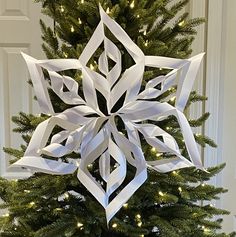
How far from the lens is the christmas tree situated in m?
1.05

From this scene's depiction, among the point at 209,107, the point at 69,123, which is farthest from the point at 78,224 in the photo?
the point at 209,107

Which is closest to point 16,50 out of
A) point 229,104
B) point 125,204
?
point 229,104

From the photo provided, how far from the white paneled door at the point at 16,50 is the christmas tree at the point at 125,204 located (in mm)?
952

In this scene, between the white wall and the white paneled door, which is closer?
the white wall

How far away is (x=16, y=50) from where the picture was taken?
82.9 inches

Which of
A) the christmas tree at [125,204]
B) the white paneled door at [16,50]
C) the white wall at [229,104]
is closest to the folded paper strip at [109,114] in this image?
the christmas tree at [125,204]

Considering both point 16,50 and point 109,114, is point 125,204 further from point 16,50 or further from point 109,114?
point 16,50

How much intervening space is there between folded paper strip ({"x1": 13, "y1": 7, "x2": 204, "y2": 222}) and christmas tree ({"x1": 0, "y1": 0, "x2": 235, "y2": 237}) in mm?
122

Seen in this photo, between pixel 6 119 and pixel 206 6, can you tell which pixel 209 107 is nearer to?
pixel 206 6

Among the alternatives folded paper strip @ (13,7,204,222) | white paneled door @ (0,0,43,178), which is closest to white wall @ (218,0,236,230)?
white paneled door @ (0,0,43,178)

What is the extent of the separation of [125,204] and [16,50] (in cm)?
126

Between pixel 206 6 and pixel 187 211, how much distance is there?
1.11 meters

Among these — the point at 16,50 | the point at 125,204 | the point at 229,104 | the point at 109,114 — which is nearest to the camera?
the point at 109,114

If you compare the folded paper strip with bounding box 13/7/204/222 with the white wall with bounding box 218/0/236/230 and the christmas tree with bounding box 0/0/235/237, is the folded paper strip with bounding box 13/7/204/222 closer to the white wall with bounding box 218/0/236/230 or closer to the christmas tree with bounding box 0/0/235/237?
the christmas tree with bounding box 0/0/235/237
